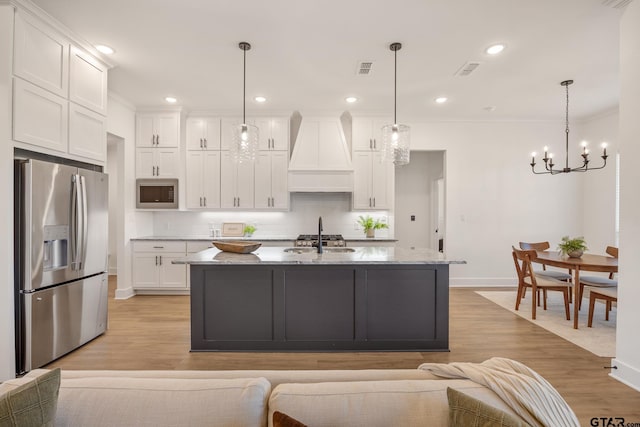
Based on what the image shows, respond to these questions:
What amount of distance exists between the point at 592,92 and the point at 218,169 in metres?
5.76

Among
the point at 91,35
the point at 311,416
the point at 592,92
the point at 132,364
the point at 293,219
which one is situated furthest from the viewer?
the point at 293,219

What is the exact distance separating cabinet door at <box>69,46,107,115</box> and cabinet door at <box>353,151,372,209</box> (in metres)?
3.65

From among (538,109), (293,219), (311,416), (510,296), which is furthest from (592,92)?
(311,416)

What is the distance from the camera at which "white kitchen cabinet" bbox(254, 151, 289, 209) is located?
555cm

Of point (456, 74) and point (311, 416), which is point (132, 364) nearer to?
point (311, 416)

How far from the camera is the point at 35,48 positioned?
2734 mm

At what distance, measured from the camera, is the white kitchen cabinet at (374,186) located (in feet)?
18.4

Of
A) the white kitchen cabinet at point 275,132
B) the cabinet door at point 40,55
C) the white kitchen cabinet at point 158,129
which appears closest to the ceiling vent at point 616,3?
the white kitchen cabinet at point 275,132

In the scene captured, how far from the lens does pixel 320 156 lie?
17.9ft

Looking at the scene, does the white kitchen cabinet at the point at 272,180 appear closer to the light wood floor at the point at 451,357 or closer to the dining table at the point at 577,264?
the light wood floor at the point at 451,357

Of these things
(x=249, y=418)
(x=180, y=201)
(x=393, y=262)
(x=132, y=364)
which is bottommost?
(x=132, y=364)

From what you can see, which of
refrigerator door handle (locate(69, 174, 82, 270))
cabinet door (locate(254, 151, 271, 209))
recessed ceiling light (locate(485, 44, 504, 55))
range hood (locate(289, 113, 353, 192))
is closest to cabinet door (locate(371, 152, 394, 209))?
range hood (locate(289, 113, 353, 192))

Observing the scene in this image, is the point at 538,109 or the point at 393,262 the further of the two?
the point at 538,109

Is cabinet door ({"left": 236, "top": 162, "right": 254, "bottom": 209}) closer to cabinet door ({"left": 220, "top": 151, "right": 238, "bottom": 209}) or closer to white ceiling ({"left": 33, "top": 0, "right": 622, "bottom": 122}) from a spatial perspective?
cabinet door ({"left": 220, "top": 151, "right": 238, "bottom": 209})
